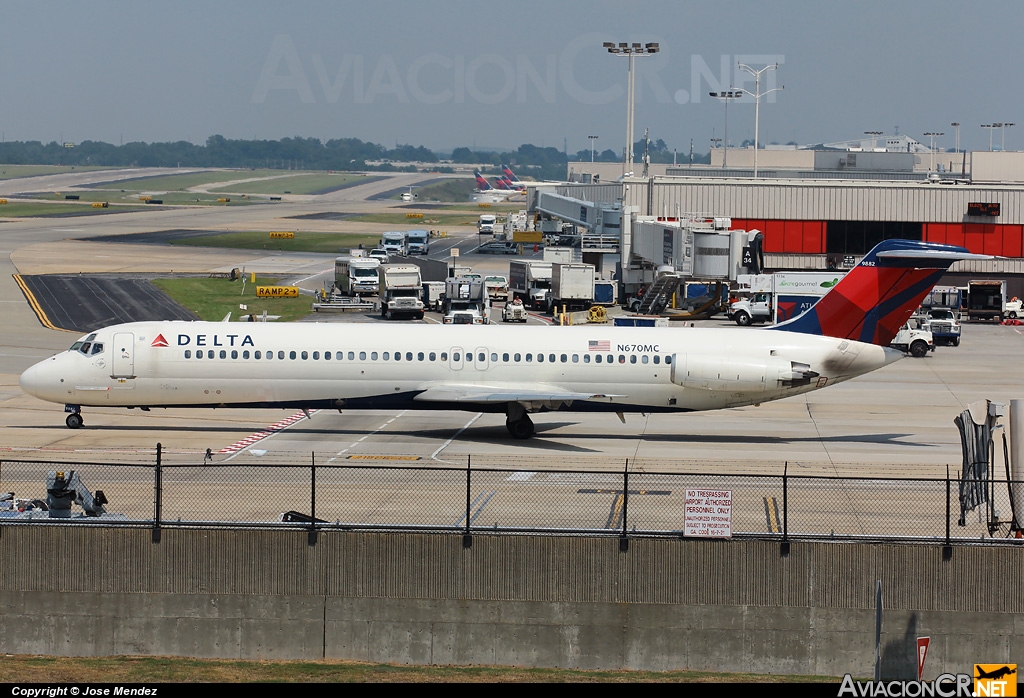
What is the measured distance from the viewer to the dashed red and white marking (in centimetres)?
3650

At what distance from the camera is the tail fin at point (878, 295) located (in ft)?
128

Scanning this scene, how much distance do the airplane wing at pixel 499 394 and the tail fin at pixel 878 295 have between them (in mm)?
7666

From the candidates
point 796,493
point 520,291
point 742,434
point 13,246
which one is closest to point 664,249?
point 520,291

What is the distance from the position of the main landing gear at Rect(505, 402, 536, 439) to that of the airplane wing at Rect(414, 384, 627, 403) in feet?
2.32

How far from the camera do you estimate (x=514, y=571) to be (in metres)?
22.9

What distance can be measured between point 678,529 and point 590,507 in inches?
71.9

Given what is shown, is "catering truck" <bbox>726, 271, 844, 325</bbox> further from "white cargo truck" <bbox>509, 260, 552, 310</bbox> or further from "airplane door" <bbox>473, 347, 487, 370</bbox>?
"airplane door" <bbox>473, 347, 487, 370</bbox>

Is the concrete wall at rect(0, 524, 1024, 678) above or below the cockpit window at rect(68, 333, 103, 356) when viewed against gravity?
below

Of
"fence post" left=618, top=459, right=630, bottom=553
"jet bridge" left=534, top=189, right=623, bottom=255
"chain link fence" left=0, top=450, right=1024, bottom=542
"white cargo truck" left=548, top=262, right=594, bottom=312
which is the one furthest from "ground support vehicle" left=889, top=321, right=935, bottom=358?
"fence post" left=618, top=459, right=630, bottom=553

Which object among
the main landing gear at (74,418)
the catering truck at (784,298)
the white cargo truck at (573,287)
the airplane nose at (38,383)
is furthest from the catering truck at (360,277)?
the airplane nose at (38,383)

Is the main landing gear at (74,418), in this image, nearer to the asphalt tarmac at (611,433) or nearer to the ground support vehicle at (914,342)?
the asphalt tarmac at (611,433)

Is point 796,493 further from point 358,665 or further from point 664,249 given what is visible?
point 664,249

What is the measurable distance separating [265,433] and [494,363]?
7.72m

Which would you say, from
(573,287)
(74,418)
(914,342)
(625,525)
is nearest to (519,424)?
(74,418)
